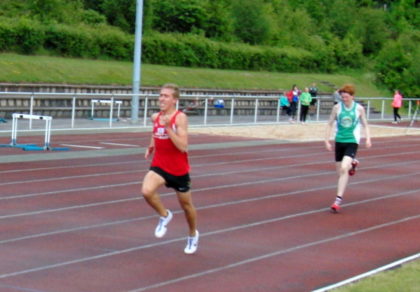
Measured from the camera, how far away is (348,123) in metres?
13.2

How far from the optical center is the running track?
28.2 feet

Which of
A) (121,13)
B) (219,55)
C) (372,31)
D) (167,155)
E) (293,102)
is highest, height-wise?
(372,31)

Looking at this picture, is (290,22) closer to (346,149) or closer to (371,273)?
(346,149)

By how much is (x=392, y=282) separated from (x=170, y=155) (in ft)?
8.11

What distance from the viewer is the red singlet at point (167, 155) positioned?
9281 millimetres

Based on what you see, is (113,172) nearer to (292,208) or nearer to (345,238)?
(292,208)

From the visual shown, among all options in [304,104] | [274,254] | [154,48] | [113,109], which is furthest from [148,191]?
[154,48]

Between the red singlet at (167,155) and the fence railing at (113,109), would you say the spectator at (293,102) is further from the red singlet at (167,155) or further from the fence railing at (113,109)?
the red singlet at (167,155)

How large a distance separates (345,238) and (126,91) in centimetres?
2849

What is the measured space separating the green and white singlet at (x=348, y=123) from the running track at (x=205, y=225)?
1024 millimetres

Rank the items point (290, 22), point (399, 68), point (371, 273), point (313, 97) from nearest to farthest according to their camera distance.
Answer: point (371, 273)
point (313, 97)
point (399, 68)
point (290, 22)

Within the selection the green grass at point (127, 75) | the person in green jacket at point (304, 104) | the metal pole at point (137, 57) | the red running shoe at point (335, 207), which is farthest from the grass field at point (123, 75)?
the red running shoe at point (335, 207)

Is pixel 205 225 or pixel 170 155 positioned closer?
pixel 170 155

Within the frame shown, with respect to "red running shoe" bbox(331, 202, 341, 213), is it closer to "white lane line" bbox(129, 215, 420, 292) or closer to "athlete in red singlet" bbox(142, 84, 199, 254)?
"white lane line" bbox(129, 215, 420, 292)
